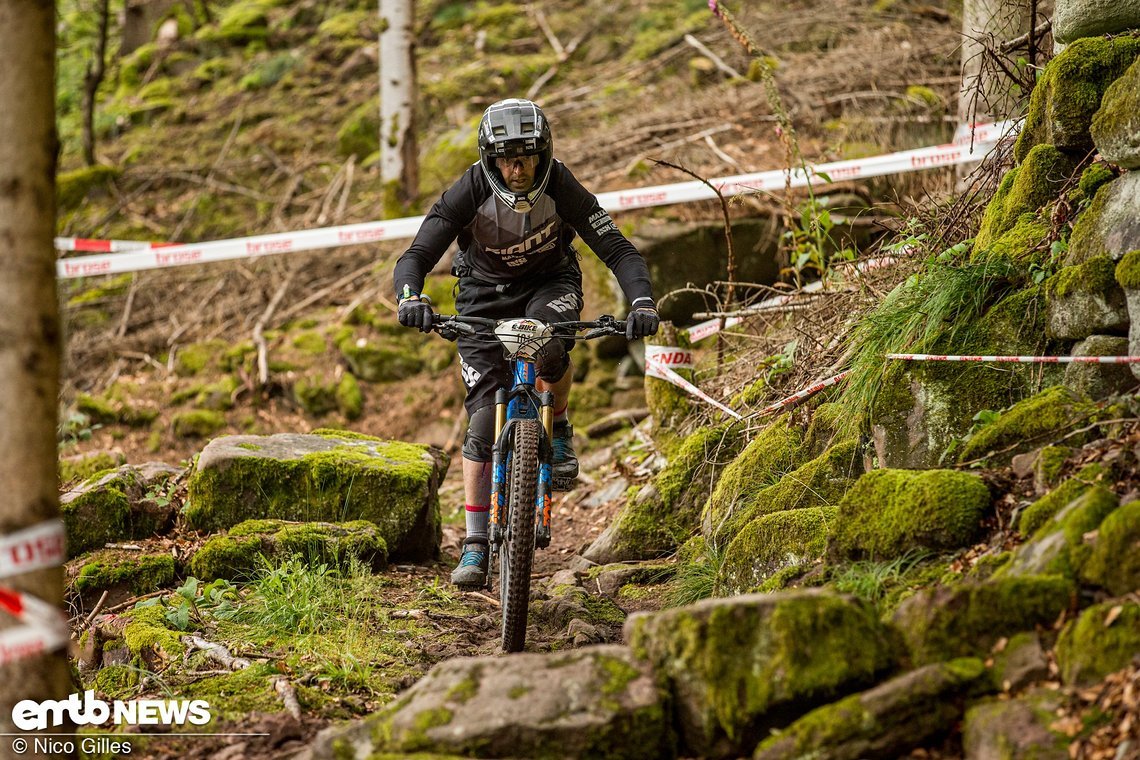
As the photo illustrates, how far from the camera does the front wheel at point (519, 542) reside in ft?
15.5

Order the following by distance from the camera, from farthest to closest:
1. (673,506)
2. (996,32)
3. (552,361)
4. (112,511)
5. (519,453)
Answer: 1. (996,32)
2. (673,506)
3. (112,511)
4. (552,361)
5. (519,453)

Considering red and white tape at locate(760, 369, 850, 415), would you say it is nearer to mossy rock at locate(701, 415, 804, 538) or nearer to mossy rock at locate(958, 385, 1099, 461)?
mossy rock at locate(701, 415, 804, 538)

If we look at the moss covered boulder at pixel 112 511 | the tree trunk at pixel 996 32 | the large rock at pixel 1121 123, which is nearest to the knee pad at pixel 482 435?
the moss covered boulder at pixel 112 511

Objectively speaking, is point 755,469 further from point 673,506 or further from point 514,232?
point 514,232

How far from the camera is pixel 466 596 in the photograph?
19.7 ft

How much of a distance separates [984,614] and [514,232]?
3148 millimetres

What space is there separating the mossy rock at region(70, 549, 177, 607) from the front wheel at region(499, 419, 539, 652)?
2107mm

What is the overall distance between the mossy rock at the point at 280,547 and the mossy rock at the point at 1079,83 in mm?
4182

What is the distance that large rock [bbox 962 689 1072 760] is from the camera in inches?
108

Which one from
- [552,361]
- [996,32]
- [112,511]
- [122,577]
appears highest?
[996,32]

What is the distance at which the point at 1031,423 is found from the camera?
409 cm

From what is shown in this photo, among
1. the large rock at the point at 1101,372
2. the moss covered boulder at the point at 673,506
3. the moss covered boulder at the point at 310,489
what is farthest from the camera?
the moss covered boulder at the point at 673,506

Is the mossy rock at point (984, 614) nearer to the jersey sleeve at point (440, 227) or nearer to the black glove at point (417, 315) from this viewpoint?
the black glove at point (417, 315)

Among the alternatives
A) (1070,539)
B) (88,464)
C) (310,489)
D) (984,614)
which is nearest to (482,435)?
(310,489)
